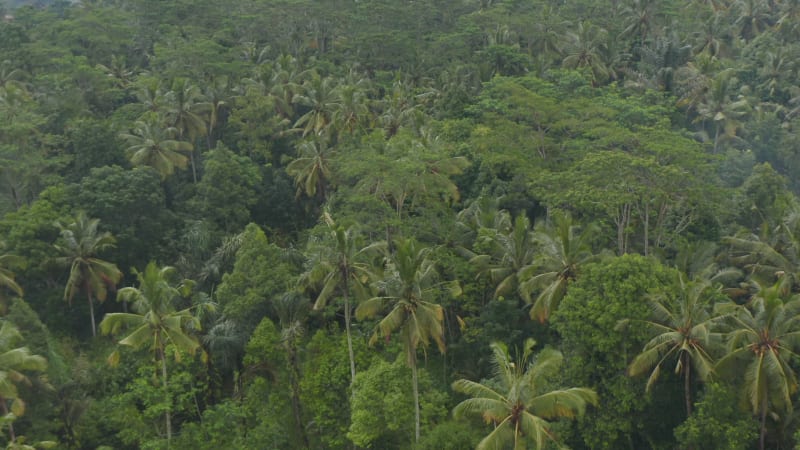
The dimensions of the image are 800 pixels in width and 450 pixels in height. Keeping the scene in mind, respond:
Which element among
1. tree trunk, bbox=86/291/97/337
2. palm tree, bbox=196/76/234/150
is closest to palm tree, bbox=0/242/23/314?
tree trunk, bbox=86/291/97/337

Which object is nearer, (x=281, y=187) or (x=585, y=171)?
(x=585, y=171)

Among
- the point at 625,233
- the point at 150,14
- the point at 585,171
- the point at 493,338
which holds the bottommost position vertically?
the point at 493,338

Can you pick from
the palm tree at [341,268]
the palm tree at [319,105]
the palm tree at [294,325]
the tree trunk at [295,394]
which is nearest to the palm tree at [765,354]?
the palm tree at [341,268]

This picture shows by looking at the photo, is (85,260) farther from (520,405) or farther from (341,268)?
(520,405)

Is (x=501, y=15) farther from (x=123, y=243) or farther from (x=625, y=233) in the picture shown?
(x=123, y=243)

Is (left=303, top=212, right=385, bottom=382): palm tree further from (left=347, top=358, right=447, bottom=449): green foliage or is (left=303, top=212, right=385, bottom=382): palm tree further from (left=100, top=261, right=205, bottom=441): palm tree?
(left=100, top=261, right=205, bottom=441): palm tree

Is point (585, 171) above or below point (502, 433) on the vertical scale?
above

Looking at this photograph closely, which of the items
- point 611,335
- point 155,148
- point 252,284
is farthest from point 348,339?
point 155,148

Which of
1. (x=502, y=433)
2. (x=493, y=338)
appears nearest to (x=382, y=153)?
(x=493, y=338)
